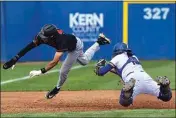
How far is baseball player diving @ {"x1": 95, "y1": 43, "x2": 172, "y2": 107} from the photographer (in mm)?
9977

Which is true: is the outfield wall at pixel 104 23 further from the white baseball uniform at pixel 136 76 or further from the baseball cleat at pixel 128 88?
the baseball cleat at pixel 128 88

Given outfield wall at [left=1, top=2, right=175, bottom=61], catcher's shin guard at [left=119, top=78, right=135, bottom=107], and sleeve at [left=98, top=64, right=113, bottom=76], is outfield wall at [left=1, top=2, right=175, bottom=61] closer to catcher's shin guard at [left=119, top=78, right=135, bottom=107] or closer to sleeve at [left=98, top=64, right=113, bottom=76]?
sleeve at [left=98, top=64, right=113, bottom=76]

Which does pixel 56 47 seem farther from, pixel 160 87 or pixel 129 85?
pixel 160 87

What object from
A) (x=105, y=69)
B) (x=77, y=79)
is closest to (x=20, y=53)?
(x=105, y=69)

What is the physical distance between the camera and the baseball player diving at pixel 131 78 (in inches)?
393

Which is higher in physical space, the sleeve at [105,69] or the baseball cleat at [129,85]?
the sleeve at [105,69]

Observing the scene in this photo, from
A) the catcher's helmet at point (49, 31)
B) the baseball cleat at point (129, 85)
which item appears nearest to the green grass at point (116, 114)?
the baseball cleat at point (129, 85)

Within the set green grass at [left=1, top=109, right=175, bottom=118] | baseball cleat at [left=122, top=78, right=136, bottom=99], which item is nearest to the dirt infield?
green grass at [left=1, top=109, right=175, bottom=118]

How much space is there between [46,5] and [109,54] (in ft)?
10.7

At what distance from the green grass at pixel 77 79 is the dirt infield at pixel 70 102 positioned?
943mm

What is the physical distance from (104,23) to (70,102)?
32.6 feet

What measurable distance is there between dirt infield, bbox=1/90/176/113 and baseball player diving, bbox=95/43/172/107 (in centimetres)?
140

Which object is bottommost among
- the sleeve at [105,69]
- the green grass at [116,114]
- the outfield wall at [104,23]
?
the outfield wall at [104,23]

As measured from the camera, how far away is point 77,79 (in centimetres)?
1662
